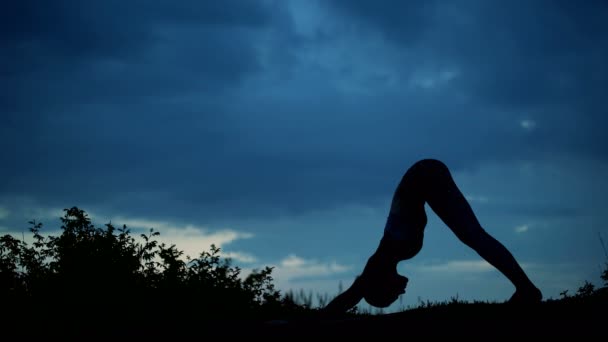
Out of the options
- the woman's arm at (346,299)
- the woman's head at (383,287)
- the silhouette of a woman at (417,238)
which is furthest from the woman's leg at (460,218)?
the woman's arm at (346,299)

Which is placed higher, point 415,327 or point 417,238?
point 417,238

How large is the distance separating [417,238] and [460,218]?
61cm

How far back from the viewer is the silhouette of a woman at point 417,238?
453cm

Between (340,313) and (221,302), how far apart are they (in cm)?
528

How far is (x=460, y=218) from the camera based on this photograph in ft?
15.5

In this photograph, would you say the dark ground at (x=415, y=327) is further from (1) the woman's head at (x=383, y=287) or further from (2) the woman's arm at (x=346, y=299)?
(1) the woman's head at (x=383, y=287)

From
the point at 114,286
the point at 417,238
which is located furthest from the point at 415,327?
the point at 114,286

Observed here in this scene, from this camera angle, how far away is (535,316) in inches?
149

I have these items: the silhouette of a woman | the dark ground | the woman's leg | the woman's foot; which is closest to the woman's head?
the silhouette of a woman

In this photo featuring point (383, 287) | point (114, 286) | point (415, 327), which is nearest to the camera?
point (415, 327)

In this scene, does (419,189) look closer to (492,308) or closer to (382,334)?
(492,308)

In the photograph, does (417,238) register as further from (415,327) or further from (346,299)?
(415,327)

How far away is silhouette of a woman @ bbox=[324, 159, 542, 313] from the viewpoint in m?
4.53

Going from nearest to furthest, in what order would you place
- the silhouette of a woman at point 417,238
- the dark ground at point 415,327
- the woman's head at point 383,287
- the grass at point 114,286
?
the dark ground at point 415,327 < the silhouette of a woman at point 417,238 < the woman's head at point 383,287 < the grass at point 114,286
